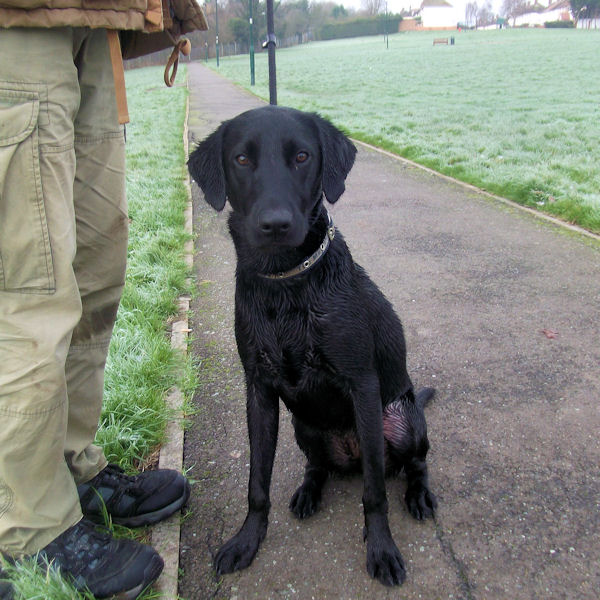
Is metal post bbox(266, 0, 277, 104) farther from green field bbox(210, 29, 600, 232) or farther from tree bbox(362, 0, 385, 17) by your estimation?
tree bbox(362, 0, 385, 17)

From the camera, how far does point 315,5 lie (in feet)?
297

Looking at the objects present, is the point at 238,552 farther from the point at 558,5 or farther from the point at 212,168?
the point at 558,5

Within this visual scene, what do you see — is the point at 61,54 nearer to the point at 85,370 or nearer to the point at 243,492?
the point at 85,370

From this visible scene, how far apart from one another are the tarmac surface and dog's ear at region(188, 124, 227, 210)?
1218 millimetres

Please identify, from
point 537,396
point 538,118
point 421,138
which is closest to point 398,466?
point 537,396

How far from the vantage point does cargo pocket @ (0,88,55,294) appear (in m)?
1.50

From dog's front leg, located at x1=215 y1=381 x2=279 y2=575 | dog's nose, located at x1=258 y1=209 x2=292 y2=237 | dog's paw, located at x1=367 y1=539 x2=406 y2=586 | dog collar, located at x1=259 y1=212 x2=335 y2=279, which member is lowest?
dog's paw, located at x1=367 y1=539 x2=406 y2=586

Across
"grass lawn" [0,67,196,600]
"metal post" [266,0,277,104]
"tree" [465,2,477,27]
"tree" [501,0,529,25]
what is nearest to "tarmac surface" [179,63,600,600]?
"grass lawn" [0,67,196,600]

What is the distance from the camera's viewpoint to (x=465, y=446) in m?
2.63

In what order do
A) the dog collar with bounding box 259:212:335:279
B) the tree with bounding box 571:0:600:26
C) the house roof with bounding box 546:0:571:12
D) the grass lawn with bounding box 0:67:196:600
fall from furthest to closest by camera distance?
the house roof with bounding box 546:0:571:12 < the tree with bounding box 571:0:600:26 < the grass lawn with bounding box 0:67:196:600 < the dog collar with bounding box 259:212:335:279

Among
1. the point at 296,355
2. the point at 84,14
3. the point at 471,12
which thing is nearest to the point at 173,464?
the point at 296,355

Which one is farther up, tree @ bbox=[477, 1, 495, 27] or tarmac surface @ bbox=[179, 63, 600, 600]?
tree @ bbox=[477, 1, 495, 27]

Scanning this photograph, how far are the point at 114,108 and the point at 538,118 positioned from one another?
39.1ft

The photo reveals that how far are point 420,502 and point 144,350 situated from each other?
1804 millimetres
